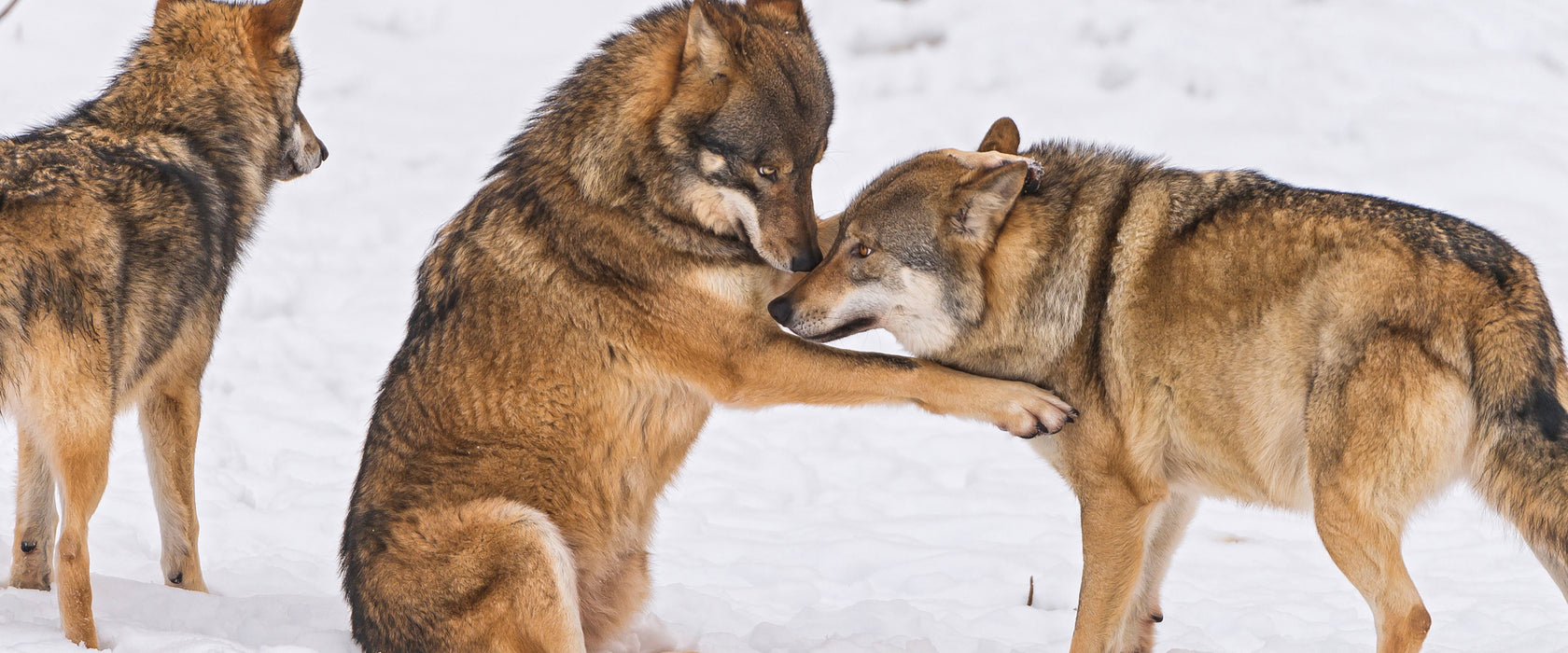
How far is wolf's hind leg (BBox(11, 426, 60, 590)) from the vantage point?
16.6ft

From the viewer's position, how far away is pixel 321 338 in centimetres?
827

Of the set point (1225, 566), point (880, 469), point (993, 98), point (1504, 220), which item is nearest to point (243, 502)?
point (880, 469)

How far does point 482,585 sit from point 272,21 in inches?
119

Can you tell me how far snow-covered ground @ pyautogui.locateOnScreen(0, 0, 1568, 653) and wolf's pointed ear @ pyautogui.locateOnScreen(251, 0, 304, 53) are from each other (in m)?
2.23

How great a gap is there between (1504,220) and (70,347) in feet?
28.7

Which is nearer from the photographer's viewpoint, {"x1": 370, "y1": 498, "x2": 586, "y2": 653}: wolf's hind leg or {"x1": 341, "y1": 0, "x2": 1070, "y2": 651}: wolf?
{"x1": 370, "y1": 498, "x2": 586, "y2": 653}: wolf's hind leg

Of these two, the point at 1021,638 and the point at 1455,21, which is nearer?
the point at 1021,638

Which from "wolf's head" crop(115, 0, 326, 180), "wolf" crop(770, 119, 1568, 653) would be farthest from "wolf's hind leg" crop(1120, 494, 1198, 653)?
"wolf's head" crop(115, 0, 326, 180)

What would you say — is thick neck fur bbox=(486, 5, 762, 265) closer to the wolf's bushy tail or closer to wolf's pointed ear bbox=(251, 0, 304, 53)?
wolf's pointed ear bbox=(251, 0, 304, 53)

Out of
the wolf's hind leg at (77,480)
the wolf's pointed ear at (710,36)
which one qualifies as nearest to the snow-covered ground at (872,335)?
the wolf's hind leg at (77,480)

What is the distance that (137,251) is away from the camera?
4691 millimetres

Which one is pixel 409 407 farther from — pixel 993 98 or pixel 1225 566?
pixel 993 98

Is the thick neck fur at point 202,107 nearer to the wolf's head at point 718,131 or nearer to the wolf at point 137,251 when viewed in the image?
the wolf at point 137,251

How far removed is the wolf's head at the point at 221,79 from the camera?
17.7 ft
